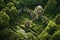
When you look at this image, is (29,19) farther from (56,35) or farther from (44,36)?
(56,35)

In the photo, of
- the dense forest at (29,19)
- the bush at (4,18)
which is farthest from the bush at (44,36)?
the bush at (4,18)

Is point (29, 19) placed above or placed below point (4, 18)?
above

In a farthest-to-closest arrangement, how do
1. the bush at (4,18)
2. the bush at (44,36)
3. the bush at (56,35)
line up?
1. the bush at (4,18)
2. the bush at (44,36)
3. the bush at (56,35)

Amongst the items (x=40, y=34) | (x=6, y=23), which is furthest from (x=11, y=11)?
(x=40, y=34)

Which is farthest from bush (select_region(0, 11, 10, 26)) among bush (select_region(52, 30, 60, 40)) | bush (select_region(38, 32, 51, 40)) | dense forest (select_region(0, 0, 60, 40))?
bush (select_region(52, 30, 60, 40))

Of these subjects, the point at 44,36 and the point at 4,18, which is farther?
the point at 4,18

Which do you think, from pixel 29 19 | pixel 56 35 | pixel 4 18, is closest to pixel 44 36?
pixel 56 35

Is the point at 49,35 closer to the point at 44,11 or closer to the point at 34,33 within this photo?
the point at 34,33

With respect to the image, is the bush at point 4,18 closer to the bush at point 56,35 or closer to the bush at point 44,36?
the bush at point 44,36
